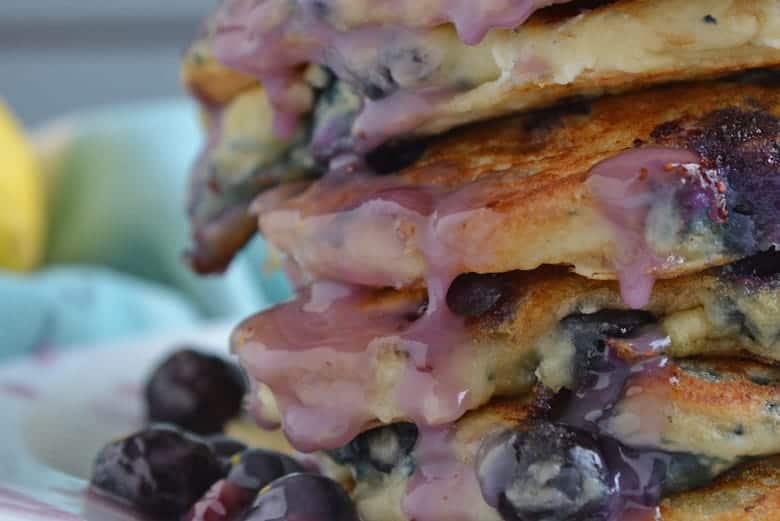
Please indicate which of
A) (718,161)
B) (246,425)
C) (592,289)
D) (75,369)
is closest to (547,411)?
(592,289)

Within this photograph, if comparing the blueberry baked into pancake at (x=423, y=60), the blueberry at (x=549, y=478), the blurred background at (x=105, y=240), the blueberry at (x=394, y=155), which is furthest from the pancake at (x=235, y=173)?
the blurred background at (x=105, y=240)

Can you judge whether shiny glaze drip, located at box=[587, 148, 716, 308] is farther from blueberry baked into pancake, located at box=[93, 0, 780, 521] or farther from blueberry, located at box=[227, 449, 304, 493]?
blueberry, located at box=[227, 449, 304, 493]

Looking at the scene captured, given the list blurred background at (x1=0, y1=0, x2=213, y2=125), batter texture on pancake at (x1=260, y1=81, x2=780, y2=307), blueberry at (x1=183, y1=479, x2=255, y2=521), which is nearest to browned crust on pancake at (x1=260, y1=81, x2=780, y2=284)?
batter texture on pancake at (x1=260, y1=81, x2=780, y2=307)

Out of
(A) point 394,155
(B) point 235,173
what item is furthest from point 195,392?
(A) point 394,155

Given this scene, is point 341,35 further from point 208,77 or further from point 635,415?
point 635,415

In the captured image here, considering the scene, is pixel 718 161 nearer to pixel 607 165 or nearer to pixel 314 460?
pixel 607 165

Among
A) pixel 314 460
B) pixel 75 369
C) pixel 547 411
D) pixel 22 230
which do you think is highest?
pixel 547 411

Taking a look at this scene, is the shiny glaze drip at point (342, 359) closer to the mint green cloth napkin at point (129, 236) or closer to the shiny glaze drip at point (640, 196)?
the shiny glaze drip at point (640, 196)
